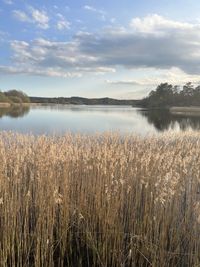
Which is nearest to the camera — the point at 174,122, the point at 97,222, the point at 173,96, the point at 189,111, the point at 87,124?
the point at 97,222

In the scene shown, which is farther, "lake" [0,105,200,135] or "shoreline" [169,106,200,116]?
"shoreline" [169,106,200,116]

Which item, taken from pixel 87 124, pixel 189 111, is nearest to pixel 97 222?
pixel 87 124

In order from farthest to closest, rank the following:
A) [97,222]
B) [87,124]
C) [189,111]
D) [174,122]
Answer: [189,111], [174,122], [87,124], [97,222]

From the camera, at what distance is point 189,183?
17.9 feet

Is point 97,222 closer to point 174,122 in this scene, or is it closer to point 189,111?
point 174,122

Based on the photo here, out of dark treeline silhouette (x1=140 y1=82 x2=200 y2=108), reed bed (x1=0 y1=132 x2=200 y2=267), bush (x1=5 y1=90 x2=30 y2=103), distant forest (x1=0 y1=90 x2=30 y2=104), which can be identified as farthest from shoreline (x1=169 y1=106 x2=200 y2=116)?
reed bed (x1=0 y1=132 x2=200 y2=267)

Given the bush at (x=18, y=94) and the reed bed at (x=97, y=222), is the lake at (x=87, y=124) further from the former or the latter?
the bush at (x=18, y=94)

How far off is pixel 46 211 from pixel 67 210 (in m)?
0.38

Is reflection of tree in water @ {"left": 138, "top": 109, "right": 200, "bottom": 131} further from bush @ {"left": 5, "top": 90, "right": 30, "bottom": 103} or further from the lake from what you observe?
bush @ {"left": 5, "top": 90, "right": 30, "bottom": 103}

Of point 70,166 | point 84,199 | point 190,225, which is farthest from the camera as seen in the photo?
point 70,166

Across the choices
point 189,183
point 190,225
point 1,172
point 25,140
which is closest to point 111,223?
point 190,225

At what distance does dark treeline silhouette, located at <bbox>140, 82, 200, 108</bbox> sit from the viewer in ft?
231

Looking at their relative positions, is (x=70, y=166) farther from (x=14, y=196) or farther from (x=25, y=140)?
(x=25, y=140)

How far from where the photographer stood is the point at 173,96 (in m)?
74.9
